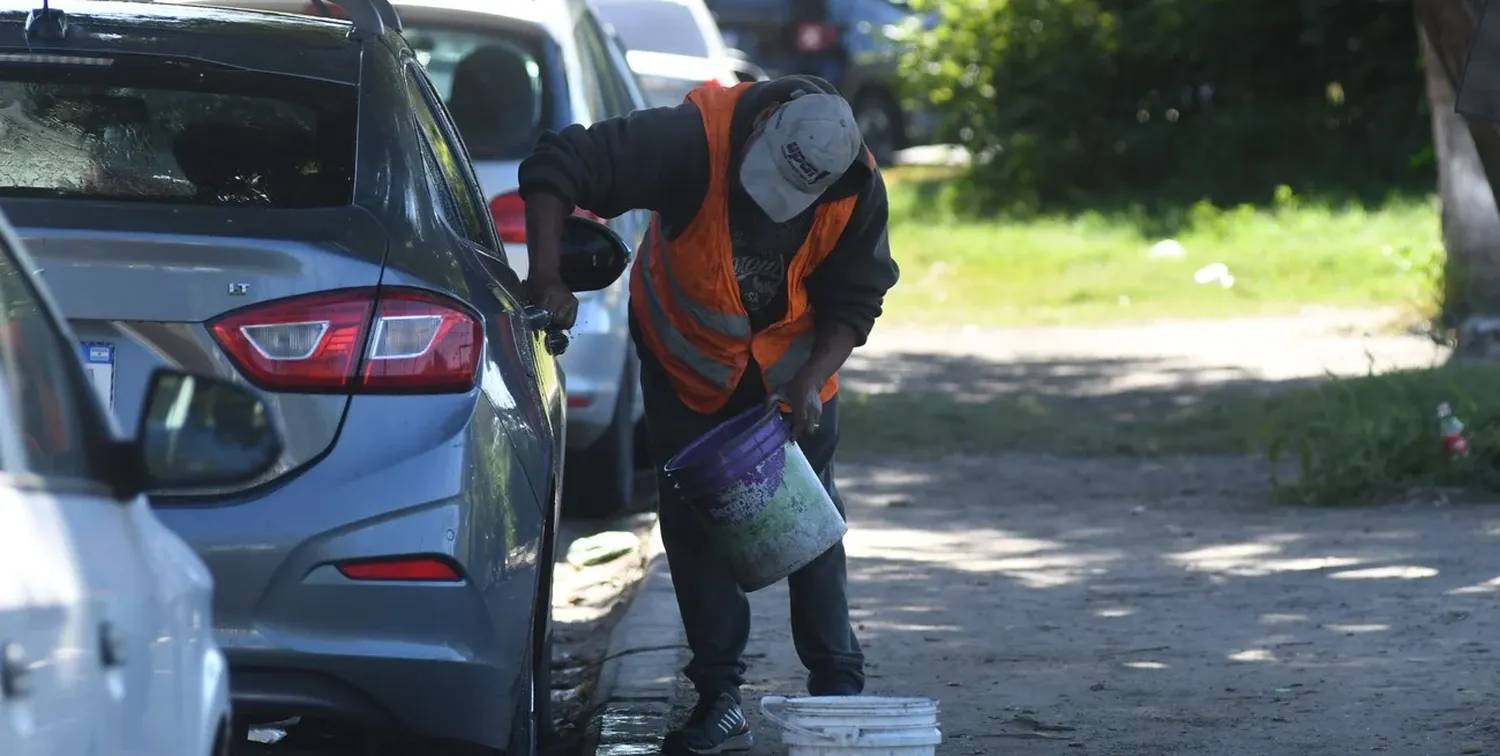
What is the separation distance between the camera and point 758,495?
17.0 ft

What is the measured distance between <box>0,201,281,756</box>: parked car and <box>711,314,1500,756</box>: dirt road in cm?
268

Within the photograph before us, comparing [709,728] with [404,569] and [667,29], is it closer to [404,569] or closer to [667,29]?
[404,569]

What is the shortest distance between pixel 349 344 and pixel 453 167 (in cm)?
112

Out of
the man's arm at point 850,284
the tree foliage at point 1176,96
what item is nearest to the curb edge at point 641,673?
the man's arm at point 850,284

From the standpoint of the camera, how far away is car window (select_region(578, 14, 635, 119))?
894 centimetres

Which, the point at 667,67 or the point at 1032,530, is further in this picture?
the point at 667,67

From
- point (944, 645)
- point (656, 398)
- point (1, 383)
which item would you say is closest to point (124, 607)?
point (1, 383)

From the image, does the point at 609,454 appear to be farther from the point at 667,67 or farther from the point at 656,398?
the point at 667,67

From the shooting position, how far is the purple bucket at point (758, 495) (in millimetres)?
5164

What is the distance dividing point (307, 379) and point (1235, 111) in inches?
702

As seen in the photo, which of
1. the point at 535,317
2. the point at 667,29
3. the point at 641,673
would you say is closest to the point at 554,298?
the point at 535,317

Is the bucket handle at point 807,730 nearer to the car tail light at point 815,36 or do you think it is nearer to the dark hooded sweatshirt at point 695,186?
the dark hooded sweatshirt at point 695,186

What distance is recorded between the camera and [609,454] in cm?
885

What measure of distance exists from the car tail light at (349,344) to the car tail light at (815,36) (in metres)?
22.9
